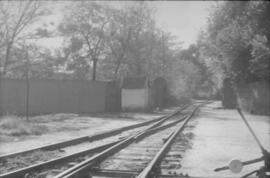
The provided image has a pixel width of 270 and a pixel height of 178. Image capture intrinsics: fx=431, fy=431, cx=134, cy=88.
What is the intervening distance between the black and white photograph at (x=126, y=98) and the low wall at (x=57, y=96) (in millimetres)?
73

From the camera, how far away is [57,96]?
30547mm

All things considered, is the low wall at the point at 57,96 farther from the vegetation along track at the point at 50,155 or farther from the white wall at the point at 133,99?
the vegetation along track at the point at 50,155

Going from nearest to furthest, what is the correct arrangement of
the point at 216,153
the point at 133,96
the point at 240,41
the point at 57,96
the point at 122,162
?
the point at 122,162 → the point at 216,153 → the point at 57,96 → the point at 240,41 → the point at 133,96

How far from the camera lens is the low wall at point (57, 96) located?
26344mm

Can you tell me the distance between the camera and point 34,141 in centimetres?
1400

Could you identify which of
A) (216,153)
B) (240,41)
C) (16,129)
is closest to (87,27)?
(240,41)

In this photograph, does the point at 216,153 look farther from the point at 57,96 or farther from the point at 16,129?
the point at 57,96

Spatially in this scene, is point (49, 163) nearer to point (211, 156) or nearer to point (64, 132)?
point (211, 156)

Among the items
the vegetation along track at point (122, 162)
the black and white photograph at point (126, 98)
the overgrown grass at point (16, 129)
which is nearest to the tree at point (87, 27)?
the black and white photograph at point (126, 98)

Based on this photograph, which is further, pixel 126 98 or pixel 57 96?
pixel 126 98

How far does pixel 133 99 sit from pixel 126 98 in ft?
2.13

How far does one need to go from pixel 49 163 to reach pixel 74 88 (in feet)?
78.2

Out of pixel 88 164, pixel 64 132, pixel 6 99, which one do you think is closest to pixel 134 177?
pixel 88 164

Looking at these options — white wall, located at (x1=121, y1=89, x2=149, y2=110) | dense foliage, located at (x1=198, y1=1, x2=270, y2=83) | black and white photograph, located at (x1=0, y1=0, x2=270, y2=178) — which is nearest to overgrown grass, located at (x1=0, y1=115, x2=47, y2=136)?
black and white photograph, located at (x1=0, y1=0, x2=270, y2=178)
